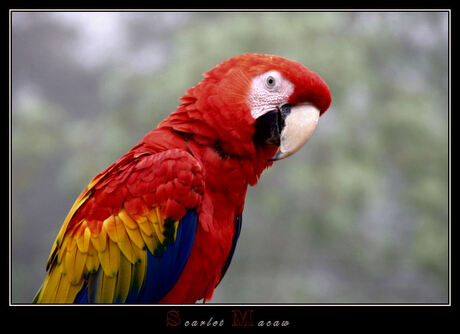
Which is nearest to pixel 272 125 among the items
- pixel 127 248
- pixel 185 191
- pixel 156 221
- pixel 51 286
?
pixel 185 191

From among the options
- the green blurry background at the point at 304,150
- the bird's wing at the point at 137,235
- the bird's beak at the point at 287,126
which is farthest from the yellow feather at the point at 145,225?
the green blurry background at the point at 304,150

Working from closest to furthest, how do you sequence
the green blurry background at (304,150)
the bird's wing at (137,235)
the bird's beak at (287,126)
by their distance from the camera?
1. the bird's wing at (137,235)
2. the bird's beak at (287,126)
3. the green blurry background at (304,150)

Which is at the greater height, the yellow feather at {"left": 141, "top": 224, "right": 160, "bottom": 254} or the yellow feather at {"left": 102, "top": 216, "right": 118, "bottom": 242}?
the yellow feather at {"left": 102, "top": 216, "right": 118, "bottom": 242}

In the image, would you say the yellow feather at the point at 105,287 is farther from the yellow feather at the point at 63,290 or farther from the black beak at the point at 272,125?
the black beak at the point at 272,125

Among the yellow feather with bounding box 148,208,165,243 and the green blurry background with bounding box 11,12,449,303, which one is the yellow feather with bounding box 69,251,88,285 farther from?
the green blurry background with bounding box 11,12,449,303

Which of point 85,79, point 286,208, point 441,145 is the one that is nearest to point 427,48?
point 441,145

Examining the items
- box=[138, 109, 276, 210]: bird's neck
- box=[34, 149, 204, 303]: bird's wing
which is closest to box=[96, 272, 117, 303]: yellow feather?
box=[34, 149, 204, 303]: bird's wing

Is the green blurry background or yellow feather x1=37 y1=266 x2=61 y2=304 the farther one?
the green blurry background

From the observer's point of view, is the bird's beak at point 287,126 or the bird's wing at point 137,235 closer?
the bird's wing at point 137,235

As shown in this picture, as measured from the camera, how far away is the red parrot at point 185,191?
3.77 feet

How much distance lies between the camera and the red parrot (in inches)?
45.3

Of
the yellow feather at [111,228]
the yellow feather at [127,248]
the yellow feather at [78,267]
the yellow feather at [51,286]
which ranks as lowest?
the yellow feather at [51,286]

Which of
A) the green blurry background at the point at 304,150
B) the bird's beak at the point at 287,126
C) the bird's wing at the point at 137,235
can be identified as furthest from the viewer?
the green blurry background at the point at 304,150
